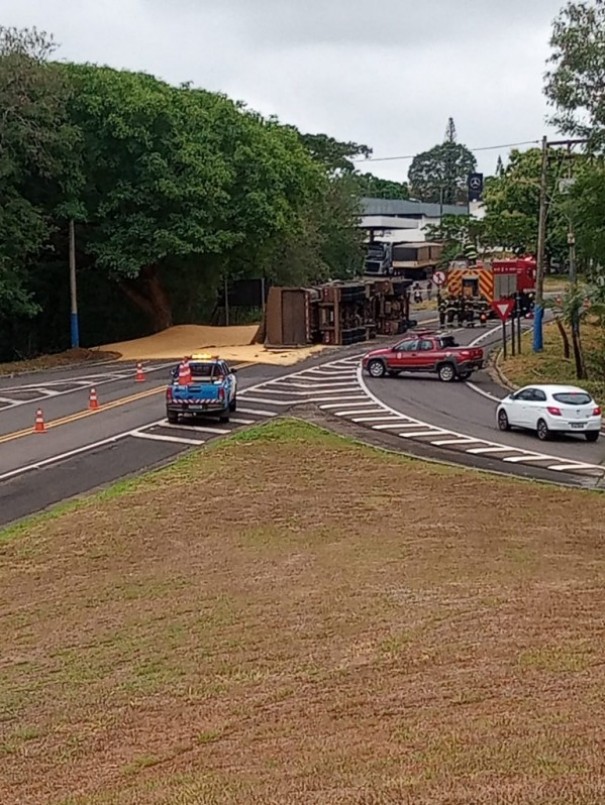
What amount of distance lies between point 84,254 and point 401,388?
78.2 feet

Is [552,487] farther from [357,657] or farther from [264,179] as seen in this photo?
[264,179]

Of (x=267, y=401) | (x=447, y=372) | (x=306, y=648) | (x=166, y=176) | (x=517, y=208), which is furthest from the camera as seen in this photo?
(x=517, y=208)

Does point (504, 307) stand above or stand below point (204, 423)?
above

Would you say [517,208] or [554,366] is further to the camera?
[517,208]

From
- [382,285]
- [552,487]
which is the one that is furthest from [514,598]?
[382,285]

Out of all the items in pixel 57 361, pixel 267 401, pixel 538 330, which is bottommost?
pixel 267 401

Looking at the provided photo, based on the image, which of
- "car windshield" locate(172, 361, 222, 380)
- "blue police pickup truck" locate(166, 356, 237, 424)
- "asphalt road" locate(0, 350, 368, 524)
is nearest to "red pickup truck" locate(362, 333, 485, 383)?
"asphalt road" locate(0, 350, 368, 524)

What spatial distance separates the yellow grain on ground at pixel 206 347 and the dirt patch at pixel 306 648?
2812cm

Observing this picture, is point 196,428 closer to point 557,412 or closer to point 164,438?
point 164,438

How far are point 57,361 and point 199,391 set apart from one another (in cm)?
2085

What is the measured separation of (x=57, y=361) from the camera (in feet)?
171

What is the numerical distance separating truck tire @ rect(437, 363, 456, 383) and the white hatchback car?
1085 centimetres

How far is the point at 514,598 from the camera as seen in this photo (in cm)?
1365

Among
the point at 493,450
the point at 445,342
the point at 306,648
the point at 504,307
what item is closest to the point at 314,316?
the point at 445,342
